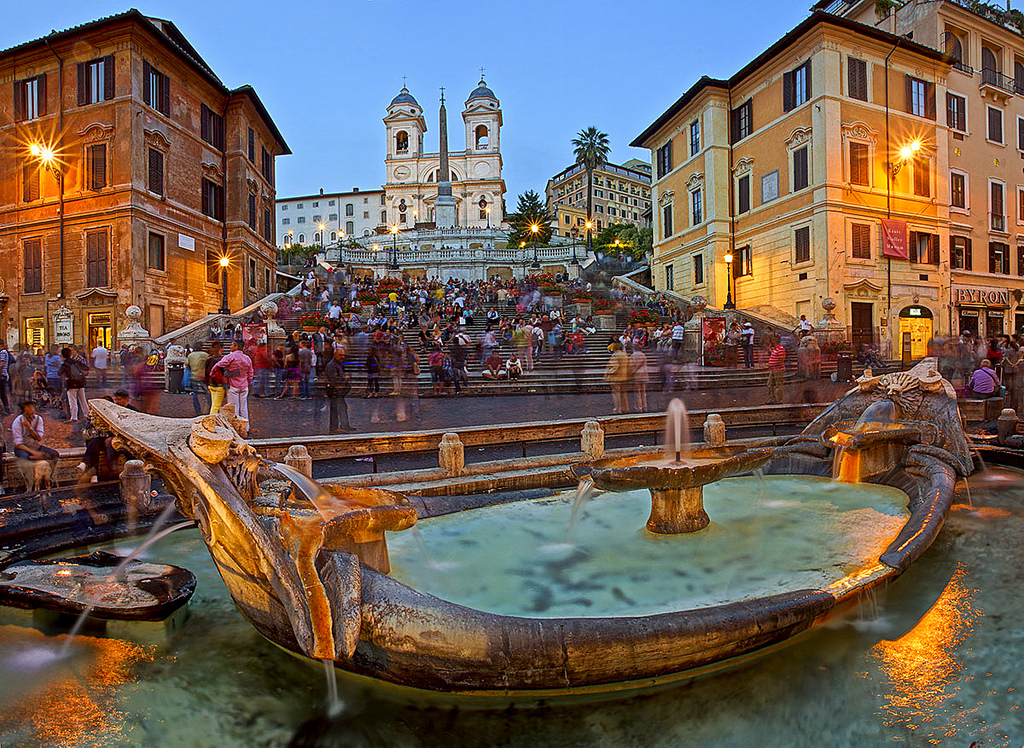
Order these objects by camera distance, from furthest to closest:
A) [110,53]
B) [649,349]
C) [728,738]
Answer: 1. [110,53]
2. [649,349]
3. [728,738]

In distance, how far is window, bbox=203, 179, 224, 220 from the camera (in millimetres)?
30984

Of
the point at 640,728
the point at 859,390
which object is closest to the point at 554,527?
the point at 640,728

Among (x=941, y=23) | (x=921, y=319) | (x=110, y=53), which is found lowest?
(x=921, y=319)

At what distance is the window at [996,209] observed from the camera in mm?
31016

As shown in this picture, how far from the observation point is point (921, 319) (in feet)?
92.7

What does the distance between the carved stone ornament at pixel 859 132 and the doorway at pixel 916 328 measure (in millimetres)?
7960

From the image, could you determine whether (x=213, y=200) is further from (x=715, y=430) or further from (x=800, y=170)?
(x=715, y=430)

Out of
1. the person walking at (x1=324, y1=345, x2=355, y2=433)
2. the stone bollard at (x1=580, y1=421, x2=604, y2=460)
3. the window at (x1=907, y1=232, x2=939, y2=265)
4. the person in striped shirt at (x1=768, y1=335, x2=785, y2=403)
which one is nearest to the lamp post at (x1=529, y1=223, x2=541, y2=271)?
the window at (x1=907, y1=232, x2=939, y2=265)

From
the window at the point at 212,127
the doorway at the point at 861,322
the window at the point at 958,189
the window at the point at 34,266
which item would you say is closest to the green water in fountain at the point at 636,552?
the doorway at the point at 861,322

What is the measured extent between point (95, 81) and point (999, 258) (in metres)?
44.9

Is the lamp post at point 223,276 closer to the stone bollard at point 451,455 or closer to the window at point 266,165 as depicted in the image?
the window at point 266,165

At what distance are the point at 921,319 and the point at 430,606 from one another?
3211 cm

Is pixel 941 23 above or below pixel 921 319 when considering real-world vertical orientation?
above

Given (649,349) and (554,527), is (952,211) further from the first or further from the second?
(554,527)
